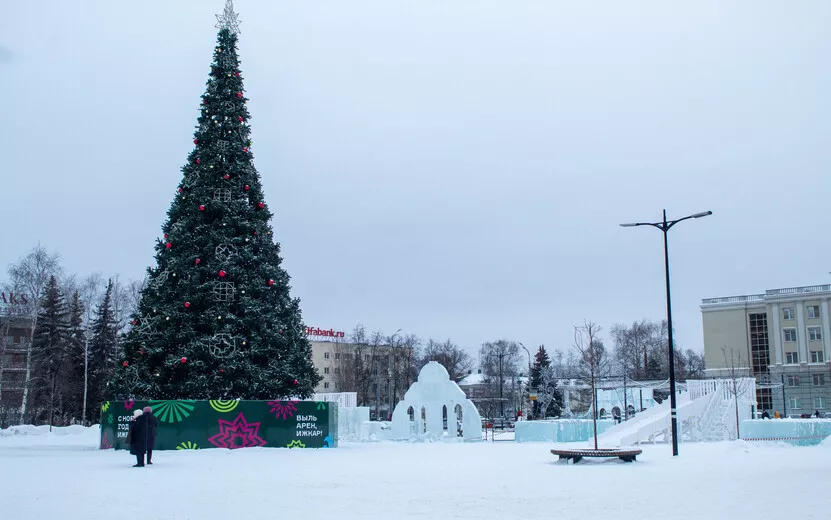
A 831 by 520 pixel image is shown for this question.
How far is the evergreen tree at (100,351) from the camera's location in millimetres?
62656

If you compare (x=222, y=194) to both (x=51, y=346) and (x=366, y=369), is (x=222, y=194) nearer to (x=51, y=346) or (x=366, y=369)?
(x=51, y=346)

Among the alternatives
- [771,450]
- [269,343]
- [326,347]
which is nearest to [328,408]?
[269,343]

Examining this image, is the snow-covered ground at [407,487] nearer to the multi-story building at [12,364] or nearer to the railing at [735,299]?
the multi-story building at [12,364]

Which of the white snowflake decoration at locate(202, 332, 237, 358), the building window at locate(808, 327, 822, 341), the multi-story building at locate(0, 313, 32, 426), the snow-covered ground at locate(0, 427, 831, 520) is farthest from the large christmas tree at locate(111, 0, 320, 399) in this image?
the building window at locate(808, 327, 822, 341)

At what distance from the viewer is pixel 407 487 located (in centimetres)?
1563

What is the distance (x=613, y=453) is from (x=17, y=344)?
7161cm

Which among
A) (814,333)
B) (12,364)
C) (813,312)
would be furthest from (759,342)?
(12,364)

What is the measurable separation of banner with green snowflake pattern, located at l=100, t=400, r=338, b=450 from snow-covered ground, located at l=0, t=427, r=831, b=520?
2071 millimetres

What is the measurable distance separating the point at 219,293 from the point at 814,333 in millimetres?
78326

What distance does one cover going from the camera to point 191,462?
22.1 metres

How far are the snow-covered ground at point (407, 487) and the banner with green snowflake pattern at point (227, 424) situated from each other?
2.07 metres

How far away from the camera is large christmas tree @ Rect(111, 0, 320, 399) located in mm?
29453

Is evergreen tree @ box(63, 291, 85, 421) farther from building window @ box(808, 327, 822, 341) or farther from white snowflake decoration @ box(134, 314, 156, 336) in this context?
building window @ box(808, 327, 822, 341)

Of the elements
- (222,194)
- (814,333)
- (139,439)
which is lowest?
(139,439)
